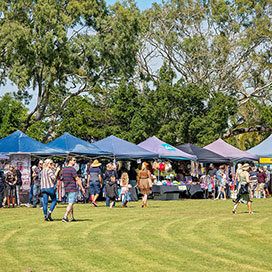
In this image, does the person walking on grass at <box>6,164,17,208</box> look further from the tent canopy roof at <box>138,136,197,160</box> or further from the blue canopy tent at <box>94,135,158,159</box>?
the tent canopy roof at <box>138,136,197,160</box>

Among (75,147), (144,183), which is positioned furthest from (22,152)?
(144,183)

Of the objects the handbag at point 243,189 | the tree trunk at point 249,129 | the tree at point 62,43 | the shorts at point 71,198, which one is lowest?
the shorts at point 71,198

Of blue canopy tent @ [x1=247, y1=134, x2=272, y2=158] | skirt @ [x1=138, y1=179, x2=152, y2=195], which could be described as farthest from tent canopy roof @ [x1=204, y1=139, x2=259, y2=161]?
skirt @ [x1=138, y1=179, x2=152, y2=195]

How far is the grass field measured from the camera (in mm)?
9617

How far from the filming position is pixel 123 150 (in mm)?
31062

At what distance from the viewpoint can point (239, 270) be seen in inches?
360

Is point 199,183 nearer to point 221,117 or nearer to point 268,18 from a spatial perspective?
point 221,117

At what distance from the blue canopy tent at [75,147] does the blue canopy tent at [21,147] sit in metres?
1.29

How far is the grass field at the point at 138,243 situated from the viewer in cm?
962

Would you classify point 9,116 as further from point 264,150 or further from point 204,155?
point 264,150

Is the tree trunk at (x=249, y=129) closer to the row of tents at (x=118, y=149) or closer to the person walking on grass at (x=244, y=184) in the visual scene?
the row of tents at (x=118, y=149)

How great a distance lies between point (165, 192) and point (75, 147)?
17.1ft

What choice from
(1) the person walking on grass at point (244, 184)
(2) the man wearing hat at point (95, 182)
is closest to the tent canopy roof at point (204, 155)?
(2) the man wearing hat at point (95, 182)

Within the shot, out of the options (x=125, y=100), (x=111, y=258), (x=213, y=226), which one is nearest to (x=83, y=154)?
(x=213, y=226)
